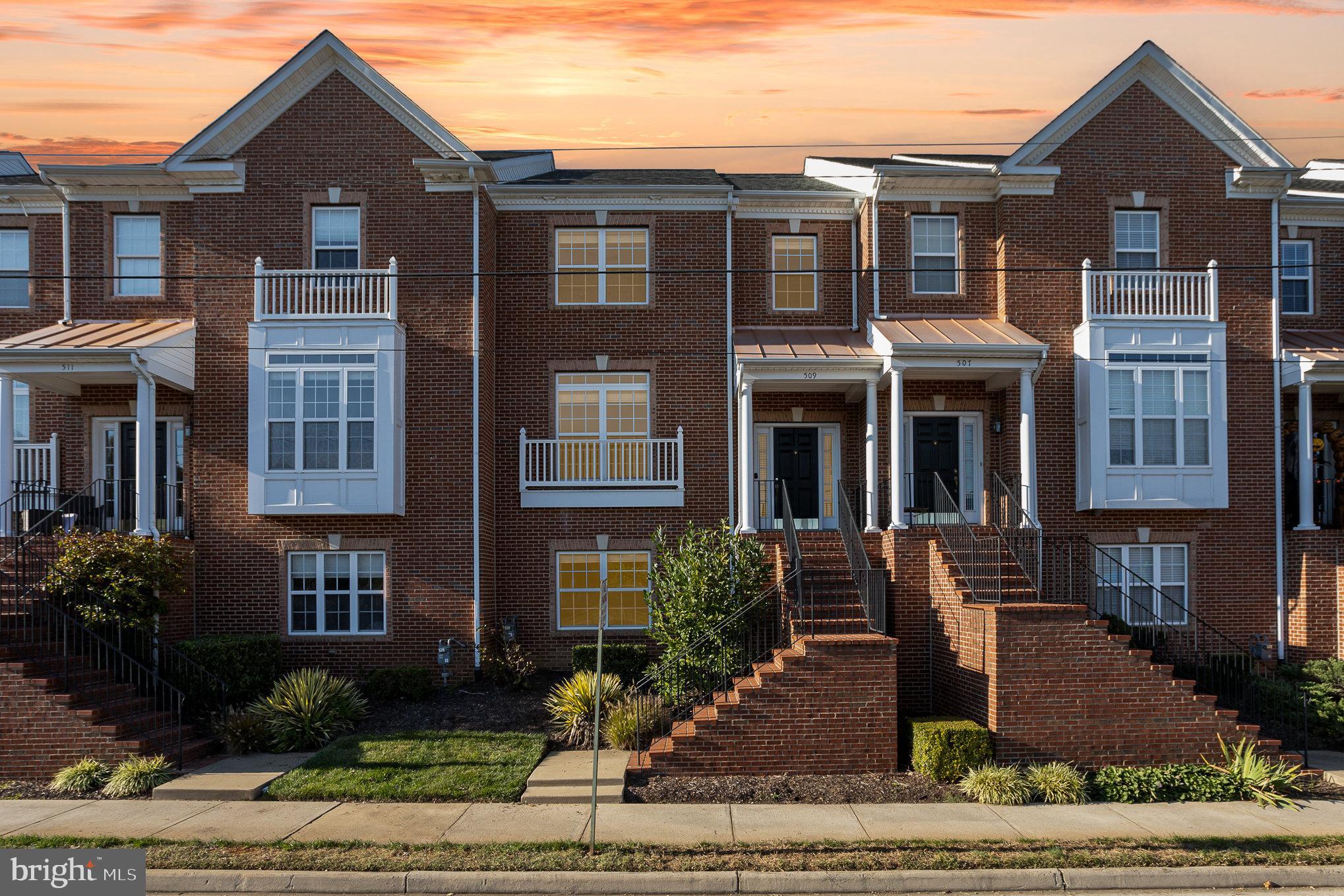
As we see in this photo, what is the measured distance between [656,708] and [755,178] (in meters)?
12.4

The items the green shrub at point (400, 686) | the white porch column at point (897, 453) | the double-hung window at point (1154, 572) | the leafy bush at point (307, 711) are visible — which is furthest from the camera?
the double-hung window at point (1154, 572)

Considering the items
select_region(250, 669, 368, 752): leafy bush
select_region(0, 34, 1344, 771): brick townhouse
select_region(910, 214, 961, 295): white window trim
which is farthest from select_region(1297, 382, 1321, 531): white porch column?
select_region(250, 669, 368, 752): leafy bush

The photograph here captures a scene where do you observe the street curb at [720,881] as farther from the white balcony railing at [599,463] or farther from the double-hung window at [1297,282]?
the double-hung window at [1297,282]

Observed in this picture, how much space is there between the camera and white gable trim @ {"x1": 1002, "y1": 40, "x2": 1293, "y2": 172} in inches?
827

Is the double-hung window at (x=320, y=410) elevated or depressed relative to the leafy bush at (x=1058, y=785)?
elevated

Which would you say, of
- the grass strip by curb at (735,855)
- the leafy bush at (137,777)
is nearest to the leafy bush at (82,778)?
the leafy bush at (137,777)

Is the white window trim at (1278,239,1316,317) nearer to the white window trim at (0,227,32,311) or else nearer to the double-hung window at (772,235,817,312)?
the double-hung window at (772,235,817,312)

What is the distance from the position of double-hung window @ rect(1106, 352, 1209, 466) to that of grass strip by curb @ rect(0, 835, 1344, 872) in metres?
9.32

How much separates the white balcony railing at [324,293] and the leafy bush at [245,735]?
269 inches

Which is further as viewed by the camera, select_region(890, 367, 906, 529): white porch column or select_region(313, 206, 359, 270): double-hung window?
select_region(313, 206, 359, 270): double-hung window

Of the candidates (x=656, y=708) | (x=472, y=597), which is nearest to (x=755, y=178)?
(x=472, y=597)

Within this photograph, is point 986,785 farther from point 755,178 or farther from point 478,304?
point 755,178

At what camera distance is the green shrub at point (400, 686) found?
18.9 m

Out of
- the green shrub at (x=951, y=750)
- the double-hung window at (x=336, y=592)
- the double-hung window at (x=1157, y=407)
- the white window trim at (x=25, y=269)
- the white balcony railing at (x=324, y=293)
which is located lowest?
the green shrub at (x=951, y=750)
